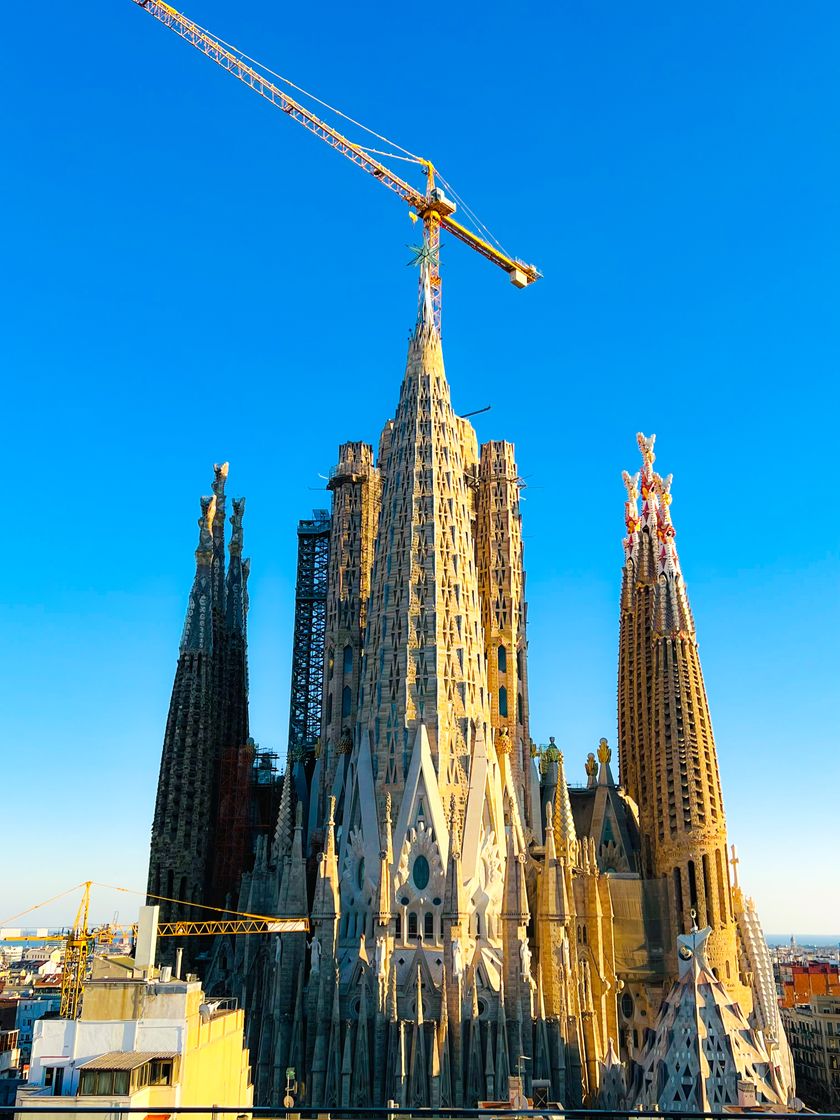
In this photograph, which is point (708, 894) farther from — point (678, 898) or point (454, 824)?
point (454, 824)

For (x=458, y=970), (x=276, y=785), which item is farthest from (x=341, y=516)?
(x=458, y=970)

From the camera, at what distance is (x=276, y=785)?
70188 mm

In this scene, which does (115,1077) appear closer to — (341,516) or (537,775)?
(537,775)

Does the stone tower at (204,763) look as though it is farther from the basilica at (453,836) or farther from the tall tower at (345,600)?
the tall tower at (345,600)

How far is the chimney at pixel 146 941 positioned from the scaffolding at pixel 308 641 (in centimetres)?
3175

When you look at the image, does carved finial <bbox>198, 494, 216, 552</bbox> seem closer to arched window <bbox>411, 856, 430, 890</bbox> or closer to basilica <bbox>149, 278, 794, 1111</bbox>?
basilica <bbox>149, 278, 794, 1111</bbox>

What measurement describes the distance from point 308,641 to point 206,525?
405 inches

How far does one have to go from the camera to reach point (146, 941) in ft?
112

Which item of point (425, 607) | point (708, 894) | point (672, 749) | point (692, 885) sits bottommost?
point (708, 894)

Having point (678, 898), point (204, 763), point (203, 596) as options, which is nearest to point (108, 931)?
point (204, 763)

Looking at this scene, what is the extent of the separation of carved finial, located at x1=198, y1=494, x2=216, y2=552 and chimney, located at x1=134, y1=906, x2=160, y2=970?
38005 mm

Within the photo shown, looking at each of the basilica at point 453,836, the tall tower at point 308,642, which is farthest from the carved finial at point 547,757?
the tall tower at point 308,642

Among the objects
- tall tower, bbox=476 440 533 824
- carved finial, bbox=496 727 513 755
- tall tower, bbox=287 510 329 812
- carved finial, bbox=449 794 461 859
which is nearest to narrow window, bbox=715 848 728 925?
tall tower, bbox=476 440 533 824

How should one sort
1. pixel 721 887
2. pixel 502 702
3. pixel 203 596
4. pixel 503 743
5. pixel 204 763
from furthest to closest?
pixel 203 596, pixel 204 763, pixel 502 702, pixel 503 743, pixel 721 887
